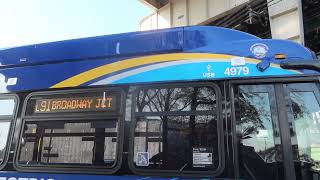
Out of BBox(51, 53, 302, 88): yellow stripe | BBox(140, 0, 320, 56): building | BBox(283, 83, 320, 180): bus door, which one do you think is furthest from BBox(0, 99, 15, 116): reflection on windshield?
BBox(140, 0, 320, 56): building

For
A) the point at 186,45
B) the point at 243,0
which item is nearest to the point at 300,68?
Answer: the point at 186,45

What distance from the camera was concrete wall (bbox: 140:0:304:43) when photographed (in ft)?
43.4

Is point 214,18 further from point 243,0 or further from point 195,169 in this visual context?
point 195,169

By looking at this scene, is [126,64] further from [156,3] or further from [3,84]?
[156,3]

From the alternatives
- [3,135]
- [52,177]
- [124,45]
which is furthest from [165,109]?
[3,135]

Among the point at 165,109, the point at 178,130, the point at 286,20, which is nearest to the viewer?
the point at 178,130

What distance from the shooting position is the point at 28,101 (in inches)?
233

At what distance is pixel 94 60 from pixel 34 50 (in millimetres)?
1053

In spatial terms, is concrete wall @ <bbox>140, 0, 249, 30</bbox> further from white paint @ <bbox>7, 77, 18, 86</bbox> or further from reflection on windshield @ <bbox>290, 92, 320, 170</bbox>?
reflection on windshield @ <bbox>290, 92, 320, 170</bbox>

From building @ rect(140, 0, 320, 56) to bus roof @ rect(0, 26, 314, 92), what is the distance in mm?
8098

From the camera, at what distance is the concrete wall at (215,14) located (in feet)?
43.4

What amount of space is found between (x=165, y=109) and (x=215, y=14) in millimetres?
12289

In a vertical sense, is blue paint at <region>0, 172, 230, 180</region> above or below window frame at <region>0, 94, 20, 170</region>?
below

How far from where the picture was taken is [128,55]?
557 centimetres
